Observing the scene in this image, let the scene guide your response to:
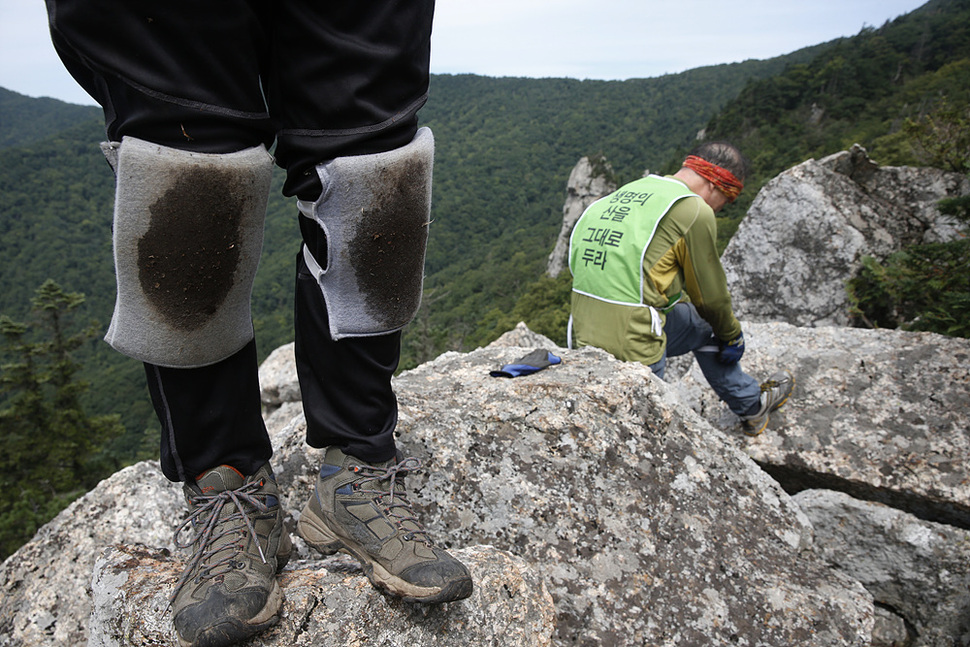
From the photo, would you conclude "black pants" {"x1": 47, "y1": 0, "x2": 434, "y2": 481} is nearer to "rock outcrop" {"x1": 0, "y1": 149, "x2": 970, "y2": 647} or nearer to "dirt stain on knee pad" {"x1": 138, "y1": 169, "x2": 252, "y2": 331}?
"dirt stain on knee pad" {"x1": 138, "y1": 169, "x2": 252, "y2": 331}

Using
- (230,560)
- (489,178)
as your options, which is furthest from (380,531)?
(489,178)

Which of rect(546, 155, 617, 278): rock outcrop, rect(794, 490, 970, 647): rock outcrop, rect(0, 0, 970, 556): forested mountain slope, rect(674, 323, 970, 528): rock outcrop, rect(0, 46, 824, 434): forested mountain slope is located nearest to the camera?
rect(794, 490, 970, 647): rock outcrop

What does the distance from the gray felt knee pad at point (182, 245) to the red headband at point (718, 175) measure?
3100 mm

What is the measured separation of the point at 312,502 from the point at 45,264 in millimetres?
117881

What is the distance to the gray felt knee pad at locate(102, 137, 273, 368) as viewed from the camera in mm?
1072

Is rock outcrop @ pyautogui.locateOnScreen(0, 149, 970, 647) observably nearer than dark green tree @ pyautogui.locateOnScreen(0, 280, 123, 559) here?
Yes

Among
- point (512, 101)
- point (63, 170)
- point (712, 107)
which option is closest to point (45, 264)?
point (63, 170)

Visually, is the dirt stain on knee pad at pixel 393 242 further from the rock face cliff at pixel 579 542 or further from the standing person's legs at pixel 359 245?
the rock face cliff at pixel 579 542

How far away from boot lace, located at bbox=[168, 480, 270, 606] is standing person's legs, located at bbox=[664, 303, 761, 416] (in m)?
3.06

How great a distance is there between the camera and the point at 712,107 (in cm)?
10469

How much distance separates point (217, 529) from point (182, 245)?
726mm

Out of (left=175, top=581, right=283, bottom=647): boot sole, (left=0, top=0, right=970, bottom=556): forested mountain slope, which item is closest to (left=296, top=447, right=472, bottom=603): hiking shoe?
(left=175, top=581, right=283, bottom=647): boot sole

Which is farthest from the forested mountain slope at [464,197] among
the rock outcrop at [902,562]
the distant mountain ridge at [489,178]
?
the rock outcrop at [902,562]

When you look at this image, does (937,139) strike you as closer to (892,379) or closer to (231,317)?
(892,379)
